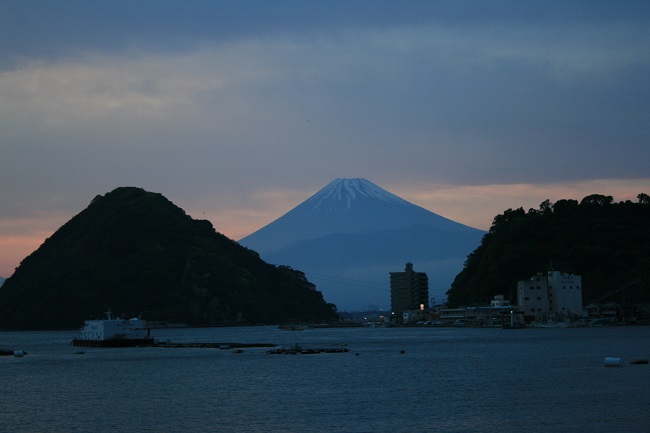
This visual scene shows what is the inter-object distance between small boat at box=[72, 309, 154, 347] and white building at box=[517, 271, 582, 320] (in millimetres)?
80459

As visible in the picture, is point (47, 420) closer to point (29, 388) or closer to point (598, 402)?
point (29, 388)

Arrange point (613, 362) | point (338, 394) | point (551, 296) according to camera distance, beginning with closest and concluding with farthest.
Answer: point (338, 394) < point (613, 362) < point (551, 296)

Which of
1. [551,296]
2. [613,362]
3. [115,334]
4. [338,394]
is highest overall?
[551,296]

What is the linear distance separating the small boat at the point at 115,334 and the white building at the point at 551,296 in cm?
8046

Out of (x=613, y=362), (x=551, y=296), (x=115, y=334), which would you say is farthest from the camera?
(x=551, y=296)

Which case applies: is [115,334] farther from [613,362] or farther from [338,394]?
[338,394]

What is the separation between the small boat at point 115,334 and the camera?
434 feet

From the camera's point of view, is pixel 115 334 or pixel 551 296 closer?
pixel 115 334

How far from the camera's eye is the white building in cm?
17925

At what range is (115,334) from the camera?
13288 centimetres

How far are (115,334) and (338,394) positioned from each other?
8038 centimetres

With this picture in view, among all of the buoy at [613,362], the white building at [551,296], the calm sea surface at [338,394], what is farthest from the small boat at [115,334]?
the white building at [551,296]

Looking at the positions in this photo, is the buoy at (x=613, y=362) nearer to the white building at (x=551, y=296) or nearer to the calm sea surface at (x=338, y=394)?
the calm sea surface at (x=338, y=394)

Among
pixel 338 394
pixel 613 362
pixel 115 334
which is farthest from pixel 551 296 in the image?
pixel 338 394
